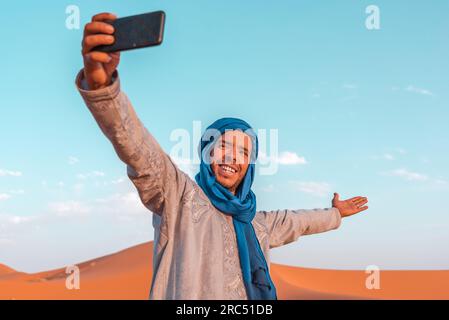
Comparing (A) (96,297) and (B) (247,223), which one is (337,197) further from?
(A) (96,297)

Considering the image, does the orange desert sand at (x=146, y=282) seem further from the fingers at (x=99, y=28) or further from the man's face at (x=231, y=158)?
the fingers at (x=99, y=28)

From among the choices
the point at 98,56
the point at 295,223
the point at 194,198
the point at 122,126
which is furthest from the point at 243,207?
the point at 98,56

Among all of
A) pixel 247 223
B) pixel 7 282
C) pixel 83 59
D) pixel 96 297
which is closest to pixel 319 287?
pixel 96 297

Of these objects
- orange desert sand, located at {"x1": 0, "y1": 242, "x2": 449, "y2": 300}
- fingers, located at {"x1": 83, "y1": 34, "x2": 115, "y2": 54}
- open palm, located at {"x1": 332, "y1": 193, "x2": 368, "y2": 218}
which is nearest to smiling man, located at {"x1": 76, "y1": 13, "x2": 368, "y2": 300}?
fingers, located at {"x1": 83, "y1": 34, "x2": 115, "y2": 54}

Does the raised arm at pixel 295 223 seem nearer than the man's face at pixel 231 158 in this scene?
No

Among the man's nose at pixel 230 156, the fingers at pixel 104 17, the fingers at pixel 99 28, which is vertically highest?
the fingers at pixel 104 17

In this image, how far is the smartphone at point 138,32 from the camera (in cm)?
245

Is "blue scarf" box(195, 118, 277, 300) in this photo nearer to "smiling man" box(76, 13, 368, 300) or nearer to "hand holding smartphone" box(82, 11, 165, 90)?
"smiling man" box(76, 13, 368, 300)

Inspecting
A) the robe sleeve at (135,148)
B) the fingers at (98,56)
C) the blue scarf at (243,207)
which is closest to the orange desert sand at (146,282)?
the blue scarf at (243,207)

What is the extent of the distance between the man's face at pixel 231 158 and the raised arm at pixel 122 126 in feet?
1.59

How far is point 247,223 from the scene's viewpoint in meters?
3.82

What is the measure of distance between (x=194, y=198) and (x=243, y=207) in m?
0.42
